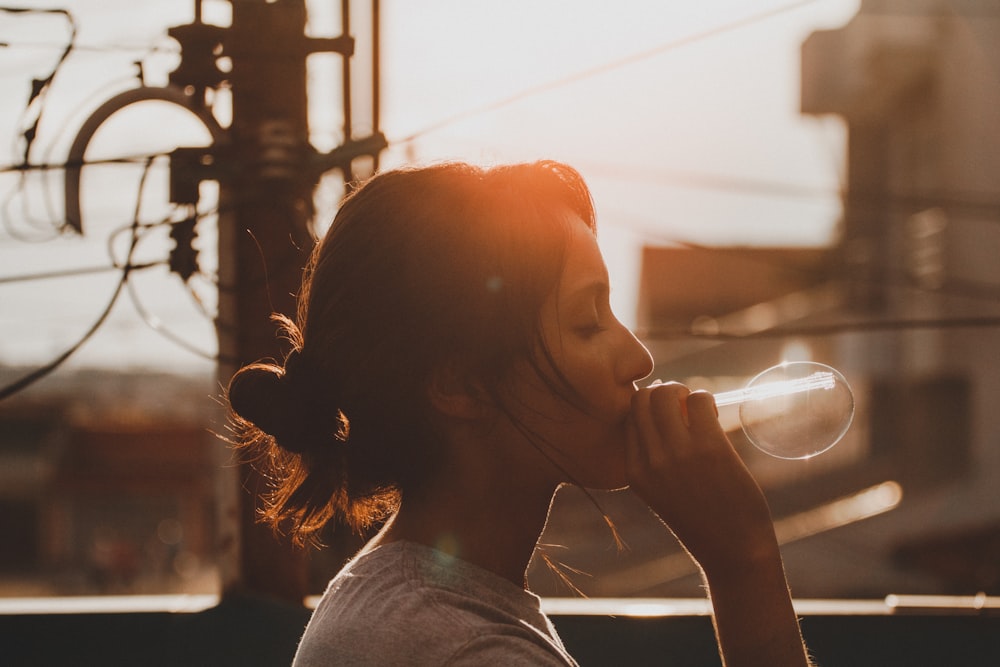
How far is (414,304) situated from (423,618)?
14.9 inches

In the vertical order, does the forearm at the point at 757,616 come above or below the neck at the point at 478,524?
below

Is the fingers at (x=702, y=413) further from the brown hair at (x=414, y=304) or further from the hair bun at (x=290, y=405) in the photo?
the hair bun at (x=290, y=405)

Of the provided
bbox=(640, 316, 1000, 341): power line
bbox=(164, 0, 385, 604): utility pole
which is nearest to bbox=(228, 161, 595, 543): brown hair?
bbox=(164, 0, 385, 604): utility pole

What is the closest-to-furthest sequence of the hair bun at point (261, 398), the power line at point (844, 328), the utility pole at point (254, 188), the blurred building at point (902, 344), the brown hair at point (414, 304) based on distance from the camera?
the brown hair at point (414, 304) < the hair bun at point (261, 398) < the utility pole at point (254, 188) < the power line at point (844, 328) < the blurred building at point (902, 344)

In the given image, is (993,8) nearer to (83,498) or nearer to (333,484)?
(333,484)

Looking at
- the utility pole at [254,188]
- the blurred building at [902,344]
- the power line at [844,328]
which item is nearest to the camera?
the utility pole at [254,188]

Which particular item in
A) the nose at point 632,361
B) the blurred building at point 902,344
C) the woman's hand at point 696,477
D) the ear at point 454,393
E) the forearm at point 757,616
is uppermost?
the nose at point 632,361

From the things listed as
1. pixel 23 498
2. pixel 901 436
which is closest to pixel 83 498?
pixel 23 498

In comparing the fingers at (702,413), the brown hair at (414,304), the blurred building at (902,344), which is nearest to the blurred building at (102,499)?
the blurred building at (902,344)

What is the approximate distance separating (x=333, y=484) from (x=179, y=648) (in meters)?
1.43

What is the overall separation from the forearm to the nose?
28 centimetres

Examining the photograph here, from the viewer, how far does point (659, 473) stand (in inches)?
54.8

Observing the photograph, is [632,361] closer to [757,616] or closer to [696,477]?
[696,477]

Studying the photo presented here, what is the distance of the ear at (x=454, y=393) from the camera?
137 cm
